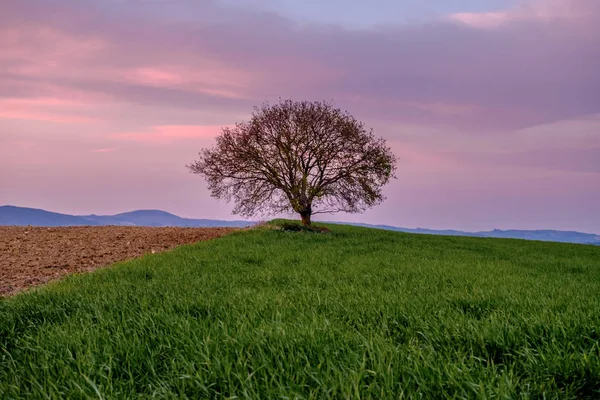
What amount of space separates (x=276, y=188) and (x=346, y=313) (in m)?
24.0

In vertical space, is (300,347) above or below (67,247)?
above

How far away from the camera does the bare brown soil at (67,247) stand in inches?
612

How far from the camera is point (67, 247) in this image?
863 inches

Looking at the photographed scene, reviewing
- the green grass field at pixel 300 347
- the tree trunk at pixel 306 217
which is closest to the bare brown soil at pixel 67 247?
the tree trunk at pixel 306 217

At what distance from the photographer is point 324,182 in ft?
94.6

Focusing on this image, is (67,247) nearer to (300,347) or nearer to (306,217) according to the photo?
(306,217)

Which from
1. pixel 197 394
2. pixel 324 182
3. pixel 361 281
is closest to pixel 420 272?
pixel 361 281

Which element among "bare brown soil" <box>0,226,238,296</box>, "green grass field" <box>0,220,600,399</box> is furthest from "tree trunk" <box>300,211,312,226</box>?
"green grass field" <box>0,220,600,399</box>

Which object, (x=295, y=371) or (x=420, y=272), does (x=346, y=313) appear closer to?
(x=295, y=371)

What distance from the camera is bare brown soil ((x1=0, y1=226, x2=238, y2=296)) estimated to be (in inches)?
612

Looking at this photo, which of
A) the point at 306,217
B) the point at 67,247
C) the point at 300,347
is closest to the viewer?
the point at 300,347

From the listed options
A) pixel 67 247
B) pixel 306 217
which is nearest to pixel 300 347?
pixel 67 247

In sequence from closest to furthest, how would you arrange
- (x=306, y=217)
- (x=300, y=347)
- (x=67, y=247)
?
1. (x=300, y=347)
2. (x=67, y=247)
3. (x=306, y=217)

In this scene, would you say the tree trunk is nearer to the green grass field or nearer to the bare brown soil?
the bare brown soil
